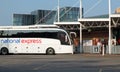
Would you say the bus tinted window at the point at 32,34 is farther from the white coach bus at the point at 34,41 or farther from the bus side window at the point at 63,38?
the bus side window at the point at 63,38

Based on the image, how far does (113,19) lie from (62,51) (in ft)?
26.3

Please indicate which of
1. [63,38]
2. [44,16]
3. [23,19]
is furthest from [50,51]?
[23,19]

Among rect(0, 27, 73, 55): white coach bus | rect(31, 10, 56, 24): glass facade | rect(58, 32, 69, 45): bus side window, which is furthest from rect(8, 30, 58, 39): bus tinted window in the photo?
rect(31, 10, 56, 24): glass facade

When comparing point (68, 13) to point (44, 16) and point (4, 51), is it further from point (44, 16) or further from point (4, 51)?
point (4, 51)

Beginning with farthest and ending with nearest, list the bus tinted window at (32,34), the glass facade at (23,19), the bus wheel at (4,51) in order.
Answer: the glass facade at (23,19) → the bus wheel at (4,51) → the bus tinted window at (32,34)

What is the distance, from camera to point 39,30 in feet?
162

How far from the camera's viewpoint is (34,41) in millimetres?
49500

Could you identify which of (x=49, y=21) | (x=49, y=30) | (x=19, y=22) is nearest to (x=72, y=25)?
(x=49, y=30)

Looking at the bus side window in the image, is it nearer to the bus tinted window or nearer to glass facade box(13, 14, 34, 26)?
the bus tinted window

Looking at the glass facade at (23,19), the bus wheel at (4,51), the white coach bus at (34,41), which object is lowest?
the bus wheel at (4,51)

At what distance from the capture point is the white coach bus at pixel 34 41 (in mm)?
49031

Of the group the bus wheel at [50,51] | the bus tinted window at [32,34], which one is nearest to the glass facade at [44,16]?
the bus tinted window at [32,34]

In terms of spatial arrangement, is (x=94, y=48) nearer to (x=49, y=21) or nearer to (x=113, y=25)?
(x=113, y=25)

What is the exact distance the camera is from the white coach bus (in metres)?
49.0
